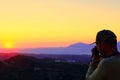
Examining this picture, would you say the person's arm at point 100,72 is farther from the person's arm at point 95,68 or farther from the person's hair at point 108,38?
the person's hair at point 108,38

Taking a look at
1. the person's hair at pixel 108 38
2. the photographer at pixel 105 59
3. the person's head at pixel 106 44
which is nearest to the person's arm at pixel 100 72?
the photographer at pixel 105 59

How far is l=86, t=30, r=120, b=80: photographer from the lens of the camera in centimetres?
620

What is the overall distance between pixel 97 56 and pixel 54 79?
45.5 metres

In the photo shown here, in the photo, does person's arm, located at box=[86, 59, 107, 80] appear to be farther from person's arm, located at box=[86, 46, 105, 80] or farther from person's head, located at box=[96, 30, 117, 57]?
person's head, located at box=[96, 30, 117, 57]

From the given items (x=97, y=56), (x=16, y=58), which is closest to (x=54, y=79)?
(x=16, y=58)

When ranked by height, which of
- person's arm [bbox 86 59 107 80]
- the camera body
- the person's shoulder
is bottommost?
person's arm [bbox 86 59 107 80]

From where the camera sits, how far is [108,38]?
6281 millimetres

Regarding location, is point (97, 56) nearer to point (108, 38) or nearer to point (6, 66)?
point (108, 38)

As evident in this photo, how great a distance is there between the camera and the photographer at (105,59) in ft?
20.3

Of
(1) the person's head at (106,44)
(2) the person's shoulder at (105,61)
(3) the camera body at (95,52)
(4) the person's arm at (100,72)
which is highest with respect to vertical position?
(1) the person's head at (106,44)

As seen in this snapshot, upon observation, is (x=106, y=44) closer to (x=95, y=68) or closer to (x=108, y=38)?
(x=108, y=38)

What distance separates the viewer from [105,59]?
617cm

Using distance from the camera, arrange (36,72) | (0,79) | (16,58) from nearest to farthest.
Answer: (0,79) → (36,72) → (16,58)

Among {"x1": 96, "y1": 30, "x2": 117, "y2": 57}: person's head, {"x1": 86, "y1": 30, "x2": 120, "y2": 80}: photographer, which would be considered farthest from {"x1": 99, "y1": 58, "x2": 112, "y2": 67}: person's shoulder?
{"x1": 96, "y1": 30, "x2": 117, "y2": 57}: person's head
